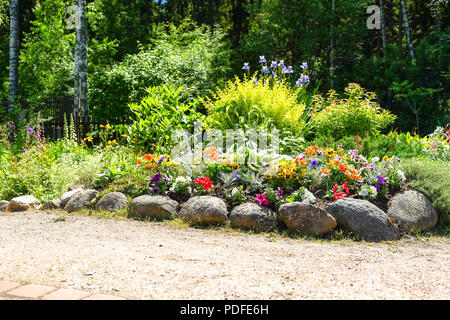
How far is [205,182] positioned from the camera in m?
4.96

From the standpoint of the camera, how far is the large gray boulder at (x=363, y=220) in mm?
4223

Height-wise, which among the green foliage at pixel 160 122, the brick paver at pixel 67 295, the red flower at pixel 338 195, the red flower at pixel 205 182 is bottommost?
the brick paver at pixel 67 295

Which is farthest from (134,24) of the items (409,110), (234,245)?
(234,245)

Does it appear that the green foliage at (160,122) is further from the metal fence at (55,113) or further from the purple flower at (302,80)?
the metal fence at (55,113)

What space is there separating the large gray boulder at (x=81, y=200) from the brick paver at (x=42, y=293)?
268 centimetres

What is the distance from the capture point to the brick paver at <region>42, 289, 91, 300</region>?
244 cm

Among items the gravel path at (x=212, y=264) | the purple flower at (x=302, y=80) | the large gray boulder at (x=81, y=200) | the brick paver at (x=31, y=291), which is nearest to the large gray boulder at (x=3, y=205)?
the large gray boulder at (x=81, y=200)

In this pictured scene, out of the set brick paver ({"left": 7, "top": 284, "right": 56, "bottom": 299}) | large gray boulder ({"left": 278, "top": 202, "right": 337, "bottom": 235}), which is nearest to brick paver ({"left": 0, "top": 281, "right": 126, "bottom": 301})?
brick paver ({"left": 7, "top": 284, "right": 56, "bottom": 299})

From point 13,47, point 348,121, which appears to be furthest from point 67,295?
point 13,47

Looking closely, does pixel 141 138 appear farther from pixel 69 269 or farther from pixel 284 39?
pixel 284 39

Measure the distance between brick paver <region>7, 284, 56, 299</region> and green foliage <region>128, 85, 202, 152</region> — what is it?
11.4 ft

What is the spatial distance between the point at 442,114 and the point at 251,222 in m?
8.77

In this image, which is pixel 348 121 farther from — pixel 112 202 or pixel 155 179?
pixel 112 202
